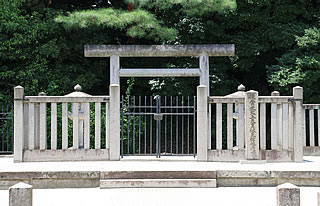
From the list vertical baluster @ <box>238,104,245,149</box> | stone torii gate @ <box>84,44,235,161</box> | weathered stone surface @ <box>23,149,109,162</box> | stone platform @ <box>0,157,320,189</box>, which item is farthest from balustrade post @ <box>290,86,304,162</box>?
weathered stone surface @ <box>23,149,109,162</box>

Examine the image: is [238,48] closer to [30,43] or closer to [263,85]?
[263,85]

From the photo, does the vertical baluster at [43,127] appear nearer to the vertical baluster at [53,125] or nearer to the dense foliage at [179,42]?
the vertical baluster at [53,125]

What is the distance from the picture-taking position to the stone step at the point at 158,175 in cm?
810

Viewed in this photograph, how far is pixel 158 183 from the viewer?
315 inches

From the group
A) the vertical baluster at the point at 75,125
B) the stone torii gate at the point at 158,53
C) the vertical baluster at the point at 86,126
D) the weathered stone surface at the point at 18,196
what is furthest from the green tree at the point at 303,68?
the weathered stone surface at the point at 18,196

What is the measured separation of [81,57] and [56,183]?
33.8 feet

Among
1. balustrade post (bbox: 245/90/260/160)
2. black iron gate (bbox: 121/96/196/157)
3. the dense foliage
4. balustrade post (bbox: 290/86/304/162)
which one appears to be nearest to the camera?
balustrade post (bbox: 245/90/260/160)

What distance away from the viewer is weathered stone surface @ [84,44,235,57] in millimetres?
12348

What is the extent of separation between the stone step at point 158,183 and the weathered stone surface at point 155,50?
5.21m

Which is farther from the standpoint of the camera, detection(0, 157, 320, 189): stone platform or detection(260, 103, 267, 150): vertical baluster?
detection(260, 103, 267, 150): vertical baluster

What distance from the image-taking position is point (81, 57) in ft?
58.3

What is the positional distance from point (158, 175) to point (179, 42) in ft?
30.4

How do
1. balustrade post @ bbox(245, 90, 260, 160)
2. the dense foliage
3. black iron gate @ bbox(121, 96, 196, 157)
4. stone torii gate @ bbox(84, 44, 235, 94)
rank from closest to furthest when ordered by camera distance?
balustrade post @ bbox(245, 90, 260, 160) → black iron gate @ bbox(121, 96, 196, 157) → stone torii gate @ bbox(84, 44, 235, 94) → the dense foliage

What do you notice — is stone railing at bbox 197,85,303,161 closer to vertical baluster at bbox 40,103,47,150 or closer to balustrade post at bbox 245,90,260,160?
balustrade post at bbox 245,90,260,160
